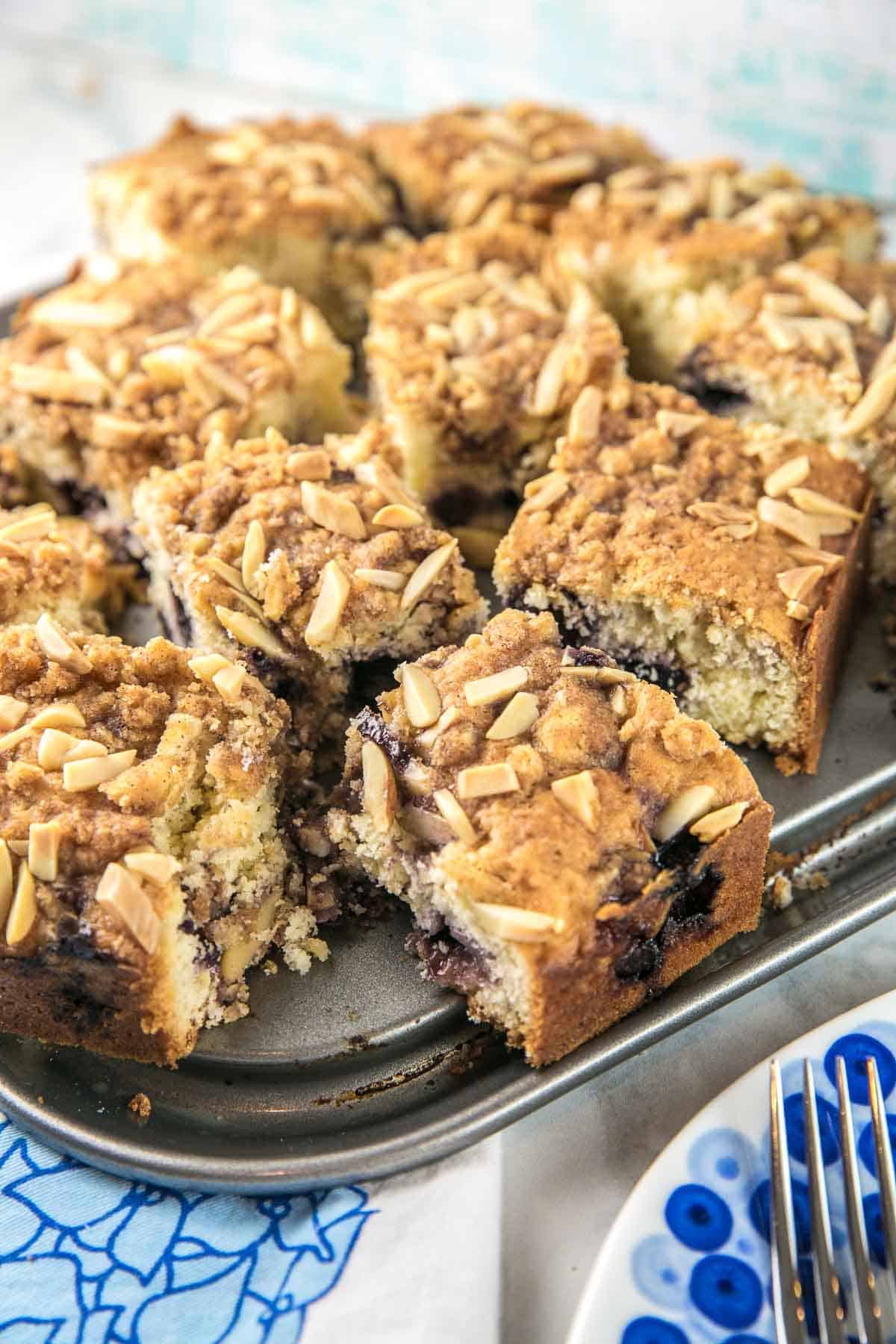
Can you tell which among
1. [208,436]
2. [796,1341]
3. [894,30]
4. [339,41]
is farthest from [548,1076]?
[339,41]

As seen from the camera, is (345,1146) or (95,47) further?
(95,47)

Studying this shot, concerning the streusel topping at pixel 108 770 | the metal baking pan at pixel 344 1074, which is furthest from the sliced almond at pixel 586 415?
the metal baking pan at pixel 344 1074

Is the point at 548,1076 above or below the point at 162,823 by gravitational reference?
below

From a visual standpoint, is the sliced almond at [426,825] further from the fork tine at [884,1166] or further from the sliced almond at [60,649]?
the fork tine at [884,1166]

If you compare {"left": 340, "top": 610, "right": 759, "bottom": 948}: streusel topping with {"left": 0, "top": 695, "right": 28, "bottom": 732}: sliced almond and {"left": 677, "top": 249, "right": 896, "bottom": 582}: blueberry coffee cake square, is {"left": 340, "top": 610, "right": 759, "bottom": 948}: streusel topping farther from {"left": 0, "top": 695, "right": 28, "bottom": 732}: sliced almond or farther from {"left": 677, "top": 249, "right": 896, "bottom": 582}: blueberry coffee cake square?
{"left": 677, "top": 249, "right": 896, "bottom": 582}: blueberry coffee cake square

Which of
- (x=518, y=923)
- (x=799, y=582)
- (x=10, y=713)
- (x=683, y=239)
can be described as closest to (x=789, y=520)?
(x=799, y=582)

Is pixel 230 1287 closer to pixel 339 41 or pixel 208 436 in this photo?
pixel 208 436

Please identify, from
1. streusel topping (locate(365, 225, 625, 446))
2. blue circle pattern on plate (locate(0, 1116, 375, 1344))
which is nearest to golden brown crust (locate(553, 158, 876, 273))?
streusel topping (locate(365, 225, 625, 446))

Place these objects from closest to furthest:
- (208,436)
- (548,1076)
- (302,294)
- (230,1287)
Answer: (230,1287) → (548,1076) → (208,436) → (302,294)
